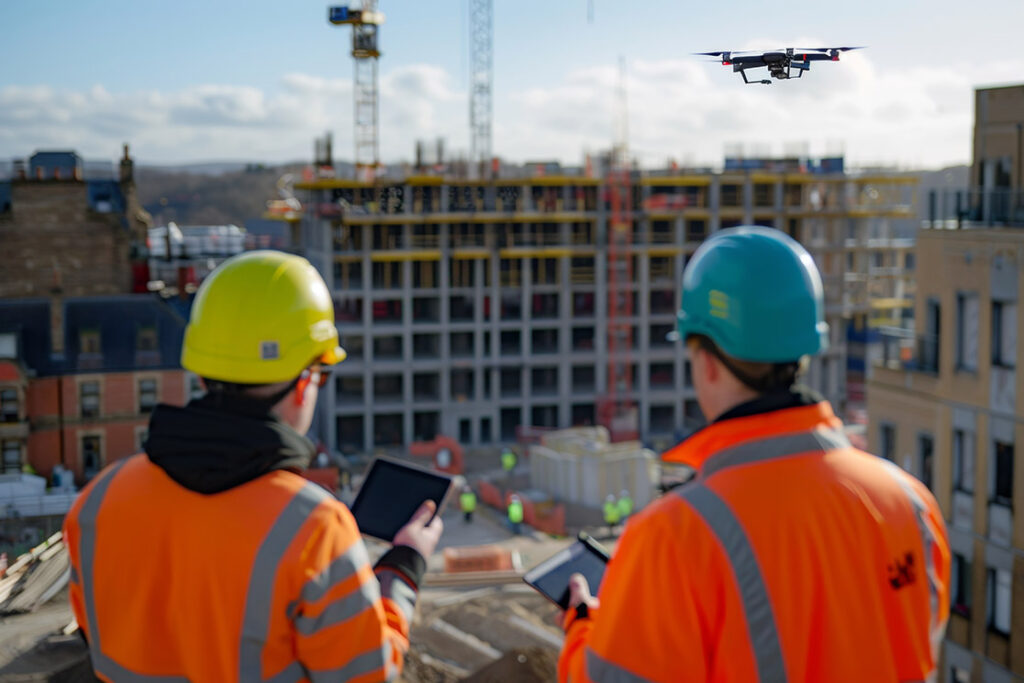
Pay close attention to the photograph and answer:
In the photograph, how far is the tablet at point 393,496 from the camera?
6223 mm

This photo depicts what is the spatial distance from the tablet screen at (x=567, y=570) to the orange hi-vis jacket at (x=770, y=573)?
2.89 feet

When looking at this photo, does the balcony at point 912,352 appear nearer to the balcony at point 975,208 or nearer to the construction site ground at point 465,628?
the balcony at point 975,208

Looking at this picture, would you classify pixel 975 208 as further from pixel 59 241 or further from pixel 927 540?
pixel 59 241

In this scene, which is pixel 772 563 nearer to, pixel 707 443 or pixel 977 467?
pixel 707 443

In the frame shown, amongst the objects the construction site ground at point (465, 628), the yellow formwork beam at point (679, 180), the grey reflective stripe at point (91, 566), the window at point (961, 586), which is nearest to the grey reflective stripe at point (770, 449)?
the grey reflective stripe at point (91, 566)

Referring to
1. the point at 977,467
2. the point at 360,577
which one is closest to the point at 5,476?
the point at 977,467

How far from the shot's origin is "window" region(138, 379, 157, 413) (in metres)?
42.0

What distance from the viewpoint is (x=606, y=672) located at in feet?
15.3

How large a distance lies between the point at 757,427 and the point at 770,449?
10cm

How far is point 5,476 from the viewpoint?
3853 cm

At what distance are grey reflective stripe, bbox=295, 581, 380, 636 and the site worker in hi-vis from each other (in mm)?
913

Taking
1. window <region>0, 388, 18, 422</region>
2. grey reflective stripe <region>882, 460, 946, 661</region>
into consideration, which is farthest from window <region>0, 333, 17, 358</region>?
grey reflective stripe <region>882, 460, 946, 661</region>

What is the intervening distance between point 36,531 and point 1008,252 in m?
26.3

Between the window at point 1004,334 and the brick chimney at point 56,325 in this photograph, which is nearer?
the window at point 1004,334
